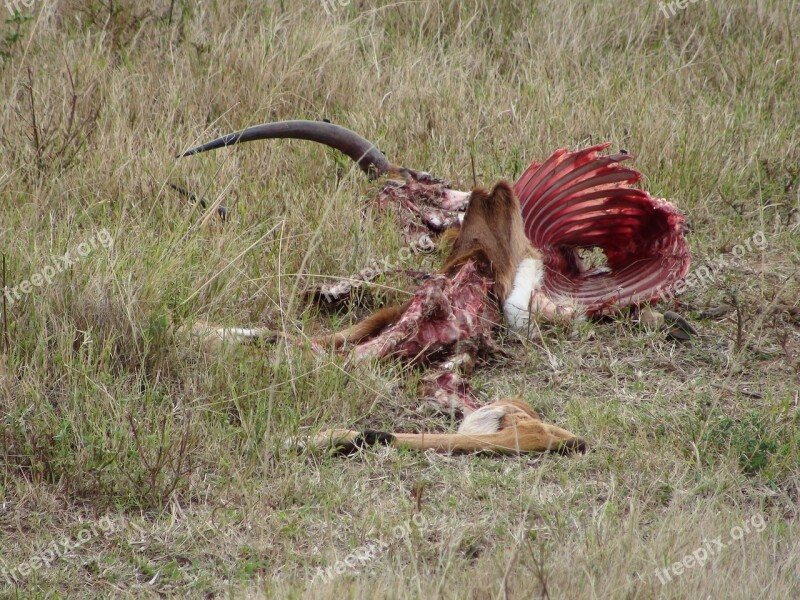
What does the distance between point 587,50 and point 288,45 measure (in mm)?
1849

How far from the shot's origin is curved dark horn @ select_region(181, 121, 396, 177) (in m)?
4.71

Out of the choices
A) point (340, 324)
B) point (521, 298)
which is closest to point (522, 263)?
point (521, 298)

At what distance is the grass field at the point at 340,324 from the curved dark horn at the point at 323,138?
0.07 meters

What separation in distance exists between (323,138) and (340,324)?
1125mm

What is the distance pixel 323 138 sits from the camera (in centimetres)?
475

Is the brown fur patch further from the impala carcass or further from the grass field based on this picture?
the grass field

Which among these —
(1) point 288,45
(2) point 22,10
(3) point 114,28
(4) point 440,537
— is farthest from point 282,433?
(2) point 22,10

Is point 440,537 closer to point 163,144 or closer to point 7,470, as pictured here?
point 7,470

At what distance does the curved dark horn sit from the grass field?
0.24 ft

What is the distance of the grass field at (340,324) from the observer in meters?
2.69

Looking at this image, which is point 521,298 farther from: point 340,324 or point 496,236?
point 340,324

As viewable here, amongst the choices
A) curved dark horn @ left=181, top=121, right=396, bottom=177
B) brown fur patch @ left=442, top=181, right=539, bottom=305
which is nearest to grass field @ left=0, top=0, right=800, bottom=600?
curved dark horn @ left=181, top=121, right=396, bottom=177

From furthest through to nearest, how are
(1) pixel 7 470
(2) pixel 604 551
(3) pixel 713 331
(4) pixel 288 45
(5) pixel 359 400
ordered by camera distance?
(4) pixel 288 45 → (3) pixel 713 331 → (5) pixel 359 400 → (1) pixel 7 470 → (2) pixel 604 551

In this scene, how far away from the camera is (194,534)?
2777 millimetres
